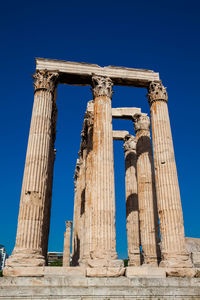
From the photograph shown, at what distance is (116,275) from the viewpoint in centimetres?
1584

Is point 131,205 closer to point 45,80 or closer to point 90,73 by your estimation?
point 90,73

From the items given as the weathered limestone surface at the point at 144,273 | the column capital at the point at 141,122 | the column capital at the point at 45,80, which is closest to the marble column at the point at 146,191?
the column capital at the point at 141,122

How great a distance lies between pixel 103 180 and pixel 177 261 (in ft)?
22.2

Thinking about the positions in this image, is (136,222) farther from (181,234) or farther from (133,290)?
(133,290)

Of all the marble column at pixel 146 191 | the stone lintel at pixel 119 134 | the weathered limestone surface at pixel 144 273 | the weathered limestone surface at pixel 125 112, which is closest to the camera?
the weathered limestone surface at pixel 144 273

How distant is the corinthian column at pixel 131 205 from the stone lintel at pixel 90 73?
997cm

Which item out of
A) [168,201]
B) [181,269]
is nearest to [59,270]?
[181,269]

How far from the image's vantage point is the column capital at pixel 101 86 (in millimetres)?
21938

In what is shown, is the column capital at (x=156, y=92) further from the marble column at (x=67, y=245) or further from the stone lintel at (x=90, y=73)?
the marble column at (x=67, y=245)

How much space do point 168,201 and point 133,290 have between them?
723 centimetres

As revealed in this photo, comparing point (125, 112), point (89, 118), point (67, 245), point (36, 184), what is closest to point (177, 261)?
point (36, 184)

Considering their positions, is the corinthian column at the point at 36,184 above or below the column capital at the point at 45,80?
below

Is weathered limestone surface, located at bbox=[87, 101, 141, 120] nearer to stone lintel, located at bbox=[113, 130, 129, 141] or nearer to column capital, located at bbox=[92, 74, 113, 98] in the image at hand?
stone lintel, located at bbox=[113, 130, 129, 141]

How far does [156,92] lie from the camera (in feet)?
75.8
